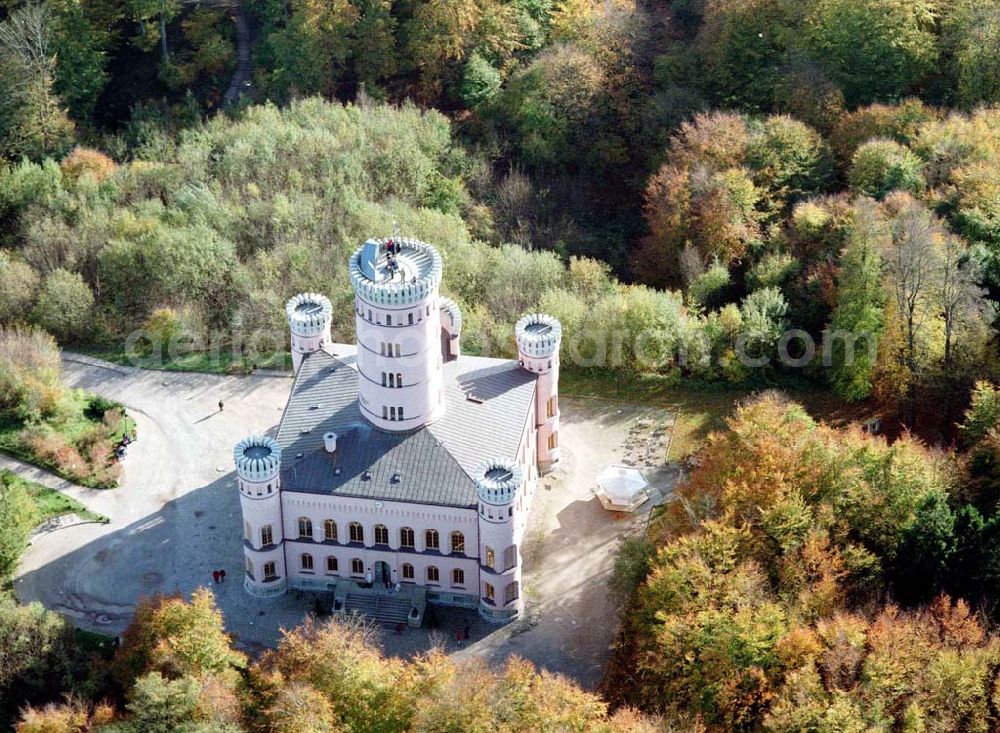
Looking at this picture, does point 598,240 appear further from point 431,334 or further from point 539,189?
point 431,334

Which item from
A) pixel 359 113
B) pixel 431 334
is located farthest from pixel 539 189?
pixel 431 334

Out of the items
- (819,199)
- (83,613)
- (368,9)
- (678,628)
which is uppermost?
(368,9)

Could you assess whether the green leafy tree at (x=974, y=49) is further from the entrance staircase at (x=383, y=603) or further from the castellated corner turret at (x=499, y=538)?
the entrance staircase at (x=383, y=603)

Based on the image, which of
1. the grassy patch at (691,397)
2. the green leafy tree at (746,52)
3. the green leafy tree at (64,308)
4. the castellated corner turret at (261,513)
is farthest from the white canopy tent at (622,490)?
the green leafy tree at (746,52)

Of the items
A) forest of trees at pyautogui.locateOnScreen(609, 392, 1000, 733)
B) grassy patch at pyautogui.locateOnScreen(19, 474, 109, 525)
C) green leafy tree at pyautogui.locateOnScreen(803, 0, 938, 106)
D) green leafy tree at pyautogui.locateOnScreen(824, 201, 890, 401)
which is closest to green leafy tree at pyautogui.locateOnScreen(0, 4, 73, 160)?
grassy patch at pyautogui.locateOnScreen(19, 474, 109, 525)

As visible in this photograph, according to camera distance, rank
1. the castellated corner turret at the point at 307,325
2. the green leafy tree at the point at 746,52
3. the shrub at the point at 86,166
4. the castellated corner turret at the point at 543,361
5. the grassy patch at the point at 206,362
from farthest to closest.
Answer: the green leafy tree at the point at 746,52 < the shrub at the point at 86,166 < the grassy patch at the point at 206,362 < the castellated corner turret at the point at 307,325 < the castellated corner turret at the point at 543,361
